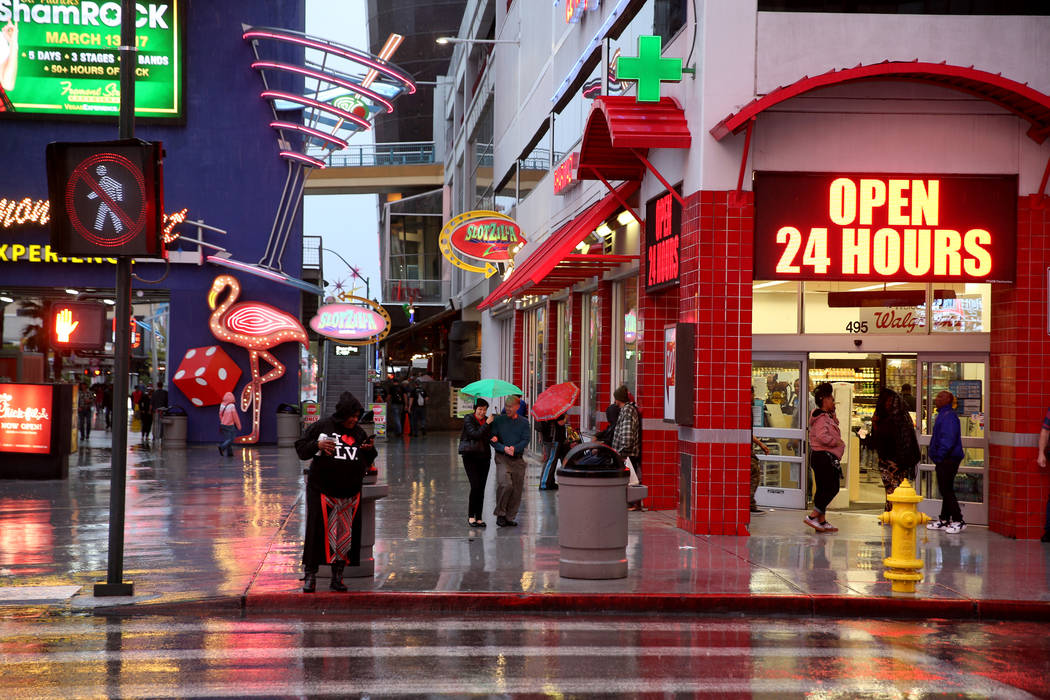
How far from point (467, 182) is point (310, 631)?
125 ft

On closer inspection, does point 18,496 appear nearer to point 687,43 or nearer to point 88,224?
point 88,224

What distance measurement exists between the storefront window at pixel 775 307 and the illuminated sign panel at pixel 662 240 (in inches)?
56.1

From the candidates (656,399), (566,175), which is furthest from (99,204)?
(566,175)

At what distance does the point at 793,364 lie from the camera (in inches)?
646

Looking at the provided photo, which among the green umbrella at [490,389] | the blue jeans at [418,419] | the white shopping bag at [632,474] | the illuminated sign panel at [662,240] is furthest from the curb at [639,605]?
the blue jeans at [418,419]

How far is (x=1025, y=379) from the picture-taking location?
46.8 feet

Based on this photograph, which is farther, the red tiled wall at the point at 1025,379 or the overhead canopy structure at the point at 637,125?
the overhead canopy structure at the point at 637,125

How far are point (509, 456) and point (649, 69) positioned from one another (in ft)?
17.1

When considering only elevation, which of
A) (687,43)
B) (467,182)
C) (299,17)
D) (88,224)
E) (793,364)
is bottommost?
(793,364)

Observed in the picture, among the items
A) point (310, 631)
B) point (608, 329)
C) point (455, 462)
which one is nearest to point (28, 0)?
point (455, 462)

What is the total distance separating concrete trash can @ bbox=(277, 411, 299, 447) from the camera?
3112cm

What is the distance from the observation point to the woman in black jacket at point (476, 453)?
48.0ft

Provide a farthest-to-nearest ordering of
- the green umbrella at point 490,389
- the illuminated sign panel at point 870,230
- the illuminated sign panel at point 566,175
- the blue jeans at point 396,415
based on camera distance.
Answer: the blue jeans at point 396,415, the illuminated sign panel at point 566,175, the green umbrella at point 490,389, the illuminated sign panel at point 870,230

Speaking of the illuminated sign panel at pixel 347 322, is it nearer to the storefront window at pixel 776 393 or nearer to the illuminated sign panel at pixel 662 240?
the illuminated sign panel at pixel 662 240
